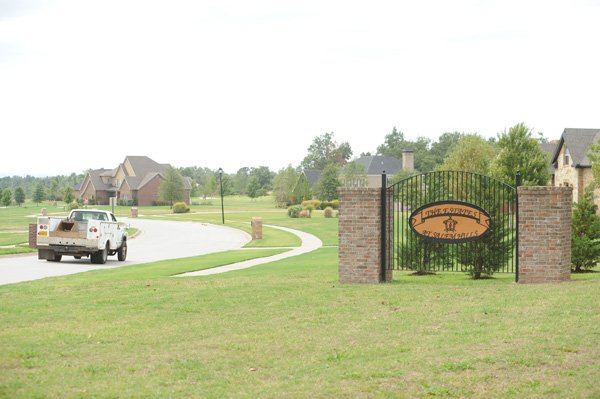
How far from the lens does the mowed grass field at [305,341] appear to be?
713 centimetres

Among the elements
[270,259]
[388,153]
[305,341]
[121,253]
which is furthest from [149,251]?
[388,153]

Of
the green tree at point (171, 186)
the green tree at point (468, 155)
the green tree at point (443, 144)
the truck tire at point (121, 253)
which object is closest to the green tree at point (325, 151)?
the green tree at point (443, 144)

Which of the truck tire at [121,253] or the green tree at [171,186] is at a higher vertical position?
the green tree at [171,186]

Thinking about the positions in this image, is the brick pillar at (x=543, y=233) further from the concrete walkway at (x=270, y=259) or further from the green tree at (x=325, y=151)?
the green tree at (x=325, y=151)

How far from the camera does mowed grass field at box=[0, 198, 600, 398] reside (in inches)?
281

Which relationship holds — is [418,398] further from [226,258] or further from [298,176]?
[298,176]

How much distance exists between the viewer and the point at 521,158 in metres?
40.8

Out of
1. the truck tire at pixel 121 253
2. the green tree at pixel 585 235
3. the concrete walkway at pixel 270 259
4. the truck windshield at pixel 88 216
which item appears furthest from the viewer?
the truck tire at pixel 121 253

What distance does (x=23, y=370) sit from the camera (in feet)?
25.8

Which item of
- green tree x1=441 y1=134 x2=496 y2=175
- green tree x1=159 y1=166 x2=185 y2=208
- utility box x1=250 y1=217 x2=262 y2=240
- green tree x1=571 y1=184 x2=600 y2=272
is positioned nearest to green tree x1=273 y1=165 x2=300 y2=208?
green tree x1=159 y1=166 x2=185 y2=208

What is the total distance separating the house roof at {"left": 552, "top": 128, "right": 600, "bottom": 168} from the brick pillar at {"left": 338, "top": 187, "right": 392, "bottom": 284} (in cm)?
3792

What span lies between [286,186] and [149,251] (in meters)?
59.7

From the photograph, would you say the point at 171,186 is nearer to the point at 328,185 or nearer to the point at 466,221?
the point at 328,185

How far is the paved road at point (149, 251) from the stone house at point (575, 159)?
75.1 ft
